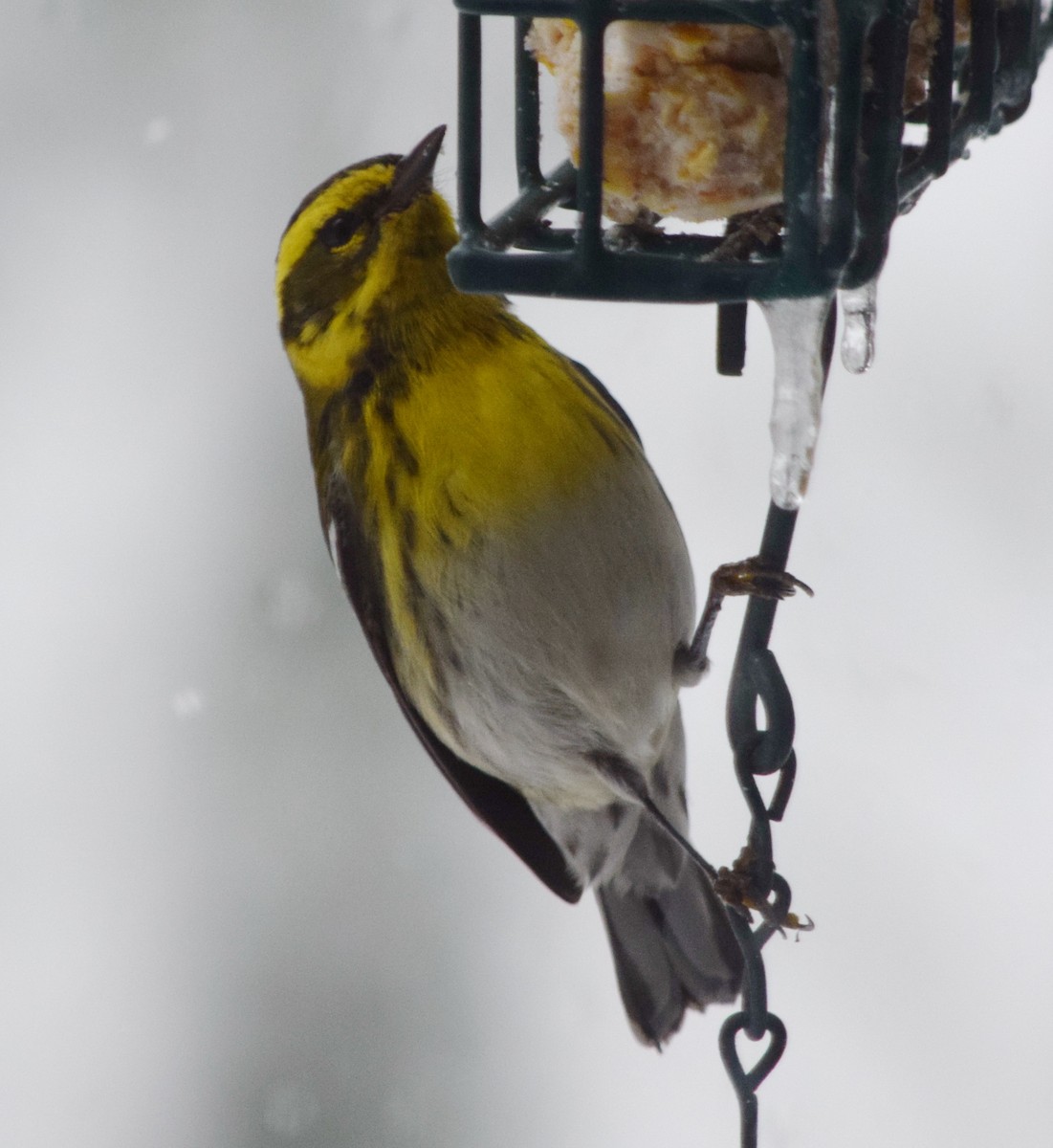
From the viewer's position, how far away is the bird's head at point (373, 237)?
3.02 m

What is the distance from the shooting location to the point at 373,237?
3.06 metres

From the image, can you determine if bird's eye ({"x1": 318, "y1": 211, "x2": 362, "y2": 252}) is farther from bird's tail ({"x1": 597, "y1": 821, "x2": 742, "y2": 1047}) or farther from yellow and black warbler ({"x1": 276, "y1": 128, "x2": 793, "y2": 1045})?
bird's tail ({"x1": 597, "y1": 821, "x2": 742, "y2": 1047})

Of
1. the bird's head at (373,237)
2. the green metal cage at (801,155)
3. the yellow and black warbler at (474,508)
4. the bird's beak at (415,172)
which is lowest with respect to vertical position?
the yellow and black warbler at (474,508)

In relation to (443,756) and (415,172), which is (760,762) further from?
(443,756)

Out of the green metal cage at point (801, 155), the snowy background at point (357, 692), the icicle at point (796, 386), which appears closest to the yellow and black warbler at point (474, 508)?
the icicle at point (796, 386)

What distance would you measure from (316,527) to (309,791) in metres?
1.12

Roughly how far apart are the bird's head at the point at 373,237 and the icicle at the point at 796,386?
1216 millimetres

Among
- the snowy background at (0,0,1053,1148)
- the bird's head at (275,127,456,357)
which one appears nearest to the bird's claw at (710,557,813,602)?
the bird's head at (275,127,456,357)

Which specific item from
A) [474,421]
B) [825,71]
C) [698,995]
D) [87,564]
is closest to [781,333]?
[825,71]

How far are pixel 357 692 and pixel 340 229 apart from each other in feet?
11.7

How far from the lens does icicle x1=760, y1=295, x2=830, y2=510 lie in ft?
6.23

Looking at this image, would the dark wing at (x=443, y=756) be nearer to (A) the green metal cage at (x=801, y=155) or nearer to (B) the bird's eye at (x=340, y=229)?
(B) the bird's eye at (x=340, y=229)

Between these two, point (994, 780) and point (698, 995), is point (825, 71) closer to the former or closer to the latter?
point (698, 995)

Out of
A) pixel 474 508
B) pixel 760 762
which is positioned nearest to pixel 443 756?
pixel 474 508
